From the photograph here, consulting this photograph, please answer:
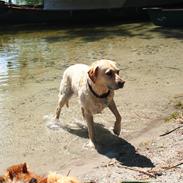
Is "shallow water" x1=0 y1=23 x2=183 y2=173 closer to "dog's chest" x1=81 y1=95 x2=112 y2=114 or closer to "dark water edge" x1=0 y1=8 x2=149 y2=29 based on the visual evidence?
"dog's chest" x1=81 y1=95 x2=112 y2=114

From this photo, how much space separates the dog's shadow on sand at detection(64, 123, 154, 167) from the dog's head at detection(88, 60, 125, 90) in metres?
0.92

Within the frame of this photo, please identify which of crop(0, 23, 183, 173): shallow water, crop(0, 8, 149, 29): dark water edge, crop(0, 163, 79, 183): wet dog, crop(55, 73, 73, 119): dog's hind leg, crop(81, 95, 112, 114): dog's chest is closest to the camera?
crop(0, 163, 79, 183): wet dog

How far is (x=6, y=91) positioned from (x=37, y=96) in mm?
1006

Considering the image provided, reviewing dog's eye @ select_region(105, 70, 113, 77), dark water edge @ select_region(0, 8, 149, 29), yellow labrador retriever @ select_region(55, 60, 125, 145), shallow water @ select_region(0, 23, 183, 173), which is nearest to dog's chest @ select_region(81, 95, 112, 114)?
yellow labrador retriever @ select_region(55, 60, 125, 145)

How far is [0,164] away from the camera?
21.7ft

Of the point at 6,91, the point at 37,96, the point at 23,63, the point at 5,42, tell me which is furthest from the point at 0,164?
the point at 5,42

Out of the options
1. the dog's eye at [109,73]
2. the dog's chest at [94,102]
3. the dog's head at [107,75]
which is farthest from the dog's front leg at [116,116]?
the dog's eye at [109,73]

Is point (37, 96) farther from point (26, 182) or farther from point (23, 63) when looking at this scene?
point (26, 182)

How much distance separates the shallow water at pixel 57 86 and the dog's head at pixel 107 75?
3.51 ft

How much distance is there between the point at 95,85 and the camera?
261 inches

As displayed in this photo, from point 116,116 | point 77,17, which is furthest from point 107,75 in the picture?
point 77,17

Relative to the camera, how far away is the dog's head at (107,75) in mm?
6363

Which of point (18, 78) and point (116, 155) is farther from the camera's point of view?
point (18, 78)

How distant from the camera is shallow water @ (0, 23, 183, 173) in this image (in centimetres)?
720
